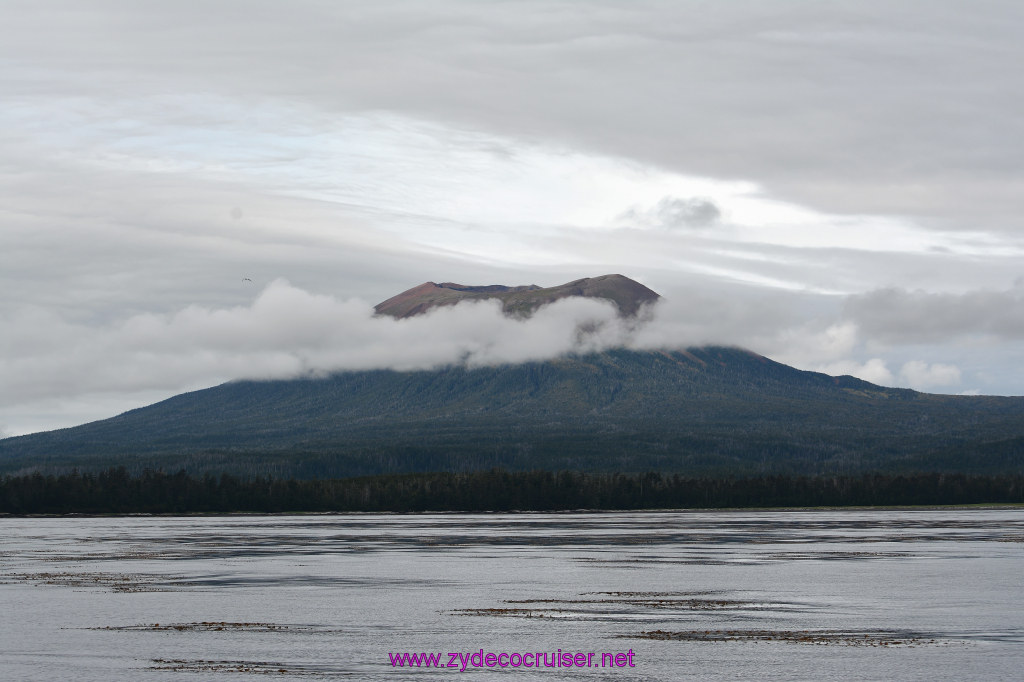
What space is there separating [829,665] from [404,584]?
117ft

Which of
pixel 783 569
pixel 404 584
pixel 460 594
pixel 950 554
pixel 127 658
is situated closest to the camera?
pixel 127 658

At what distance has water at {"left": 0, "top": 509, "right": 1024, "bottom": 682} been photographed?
129 ft

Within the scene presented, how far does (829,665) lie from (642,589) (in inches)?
1045

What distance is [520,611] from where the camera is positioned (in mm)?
54531

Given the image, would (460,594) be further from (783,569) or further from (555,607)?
(783,569)

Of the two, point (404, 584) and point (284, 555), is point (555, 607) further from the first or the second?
point (284, 555)

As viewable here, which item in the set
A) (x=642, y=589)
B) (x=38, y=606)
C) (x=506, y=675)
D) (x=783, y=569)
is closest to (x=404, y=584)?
(x=642, y=589)

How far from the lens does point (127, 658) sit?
41.1 metres

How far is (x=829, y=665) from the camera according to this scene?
39250 mm

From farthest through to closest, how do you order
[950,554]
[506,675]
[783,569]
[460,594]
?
[950,554]
[783,569]
[460,594]
[506,675]

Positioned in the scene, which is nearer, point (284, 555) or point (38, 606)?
point (38, 606)

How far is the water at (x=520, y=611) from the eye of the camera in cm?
3947

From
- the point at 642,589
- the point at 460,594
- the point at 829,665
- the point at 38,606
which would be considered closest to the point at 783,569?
the point at 642,589

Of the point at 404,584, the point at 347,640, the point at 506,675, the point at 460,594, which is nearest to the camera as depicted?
the point at 506,675
